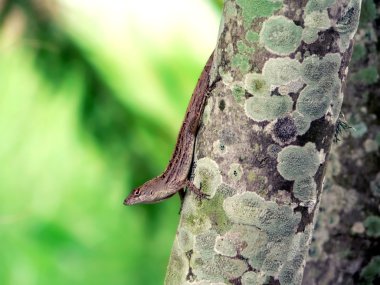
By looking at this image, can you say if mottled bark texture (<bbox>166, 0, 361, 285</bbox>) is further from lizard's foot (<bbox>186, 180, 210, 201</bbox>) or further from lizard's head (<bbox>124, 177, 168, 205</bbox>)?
lizard's head (<bbox>124, 177, 168, 205</bbox>)

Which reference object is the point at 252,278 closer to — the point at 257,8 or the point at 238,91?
the point at 238,91

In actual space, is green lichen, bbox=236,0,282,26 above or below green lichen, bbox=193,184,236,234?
above

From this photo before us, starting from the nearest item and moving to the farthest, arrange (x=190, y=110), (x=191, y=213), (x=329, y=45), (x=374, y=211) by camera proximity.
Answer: (x=329, y=45) → (x=191, y=213) → (x=190, y=110) → (x=374, y=211)

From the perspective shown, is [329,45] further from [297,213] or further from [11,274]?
[11,274]

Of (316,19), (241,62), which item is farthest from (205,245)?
(316,19)

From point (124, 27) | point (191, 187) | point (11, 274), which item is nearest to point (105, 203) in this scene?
point (11, 274)

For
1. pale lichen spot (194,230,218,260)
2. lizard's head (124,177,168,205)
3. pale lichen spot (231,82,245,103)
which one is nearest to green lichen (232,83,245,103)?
pale lichen spot (231,82,245,103)

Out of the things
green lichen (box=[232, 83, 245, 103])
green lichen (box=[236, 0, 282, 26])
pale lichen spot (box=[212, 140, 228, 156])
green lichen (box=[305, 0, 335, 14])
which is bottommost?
pale lichen spot (box=[212, 140, 228, 156])
